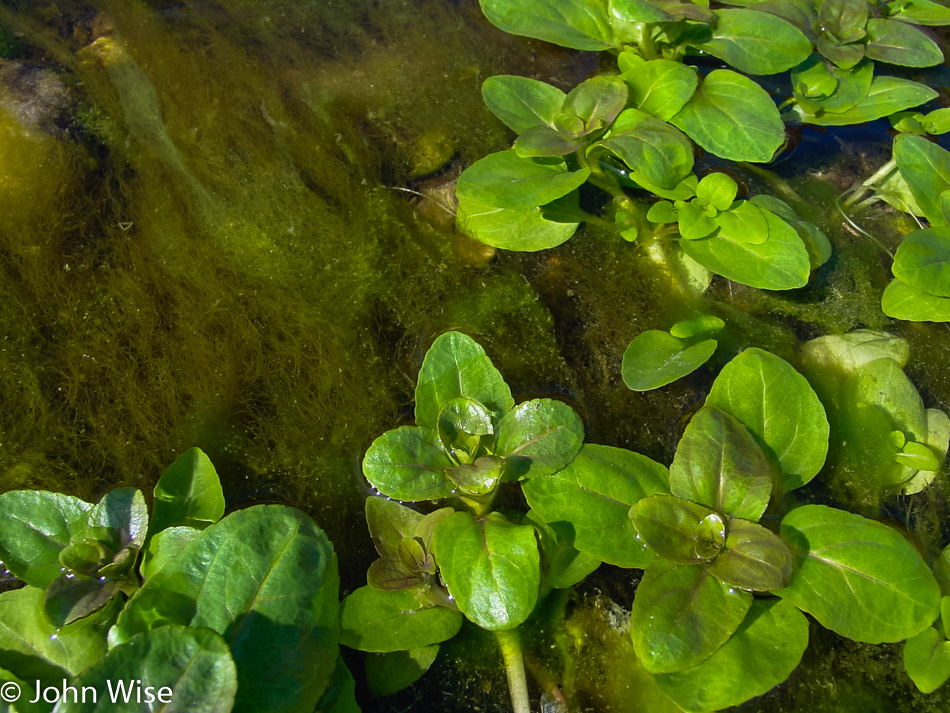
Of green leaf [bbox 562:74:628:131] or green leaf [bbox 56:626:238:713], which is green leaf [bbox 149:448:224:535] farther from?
green leaf [bbox 562:74:628:131]

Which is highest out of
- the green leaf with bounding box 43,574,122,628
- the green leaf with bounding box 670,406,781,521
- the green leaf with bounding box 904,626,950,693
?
the green leaf with bounding box 43,574,122,628

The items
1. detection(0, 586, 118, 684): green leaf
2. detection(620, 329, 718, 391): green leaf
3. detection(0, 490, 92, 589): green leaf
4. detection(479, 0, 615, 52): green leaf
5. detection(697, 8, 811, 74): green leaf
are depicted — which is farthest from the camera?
detection(479, 0, 615, 52): green leaf

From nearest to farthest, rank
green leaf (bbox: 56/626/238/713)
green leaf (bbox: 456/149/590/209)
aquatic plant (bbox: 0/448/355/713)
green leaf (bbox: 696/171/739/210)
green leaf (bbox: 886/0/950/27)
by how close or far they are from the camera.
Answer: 1. green leaf (bbox: 56/626/238/713)
2. aquatic plant (bbox: 0/448/355/713)
3. green leaf (bbox: 456/149/590/209)
4. green leaf (bbox: 696/171/739/210)
5. green leaf (bbox: 886/0/950/27)

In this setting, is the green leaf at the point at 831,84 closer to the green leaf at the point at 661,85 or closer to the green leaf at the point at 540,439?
the green leaf at the point at 661,85

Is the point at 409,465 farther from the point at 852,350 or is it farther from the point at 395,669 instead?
the point at 852,350

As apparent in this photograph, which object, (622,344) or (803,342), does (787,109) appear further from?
(622,344)

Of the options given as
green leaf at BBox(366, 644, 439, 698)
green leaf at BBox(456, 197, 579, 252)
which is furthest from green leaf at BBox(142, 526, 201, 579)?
green leaf at BBox(456, 197, 579, 252)

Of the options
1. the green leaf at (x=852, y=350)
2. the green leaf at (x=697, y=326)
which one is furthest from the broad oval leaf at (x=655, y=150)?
the green leaf at (x=852, y=350)
